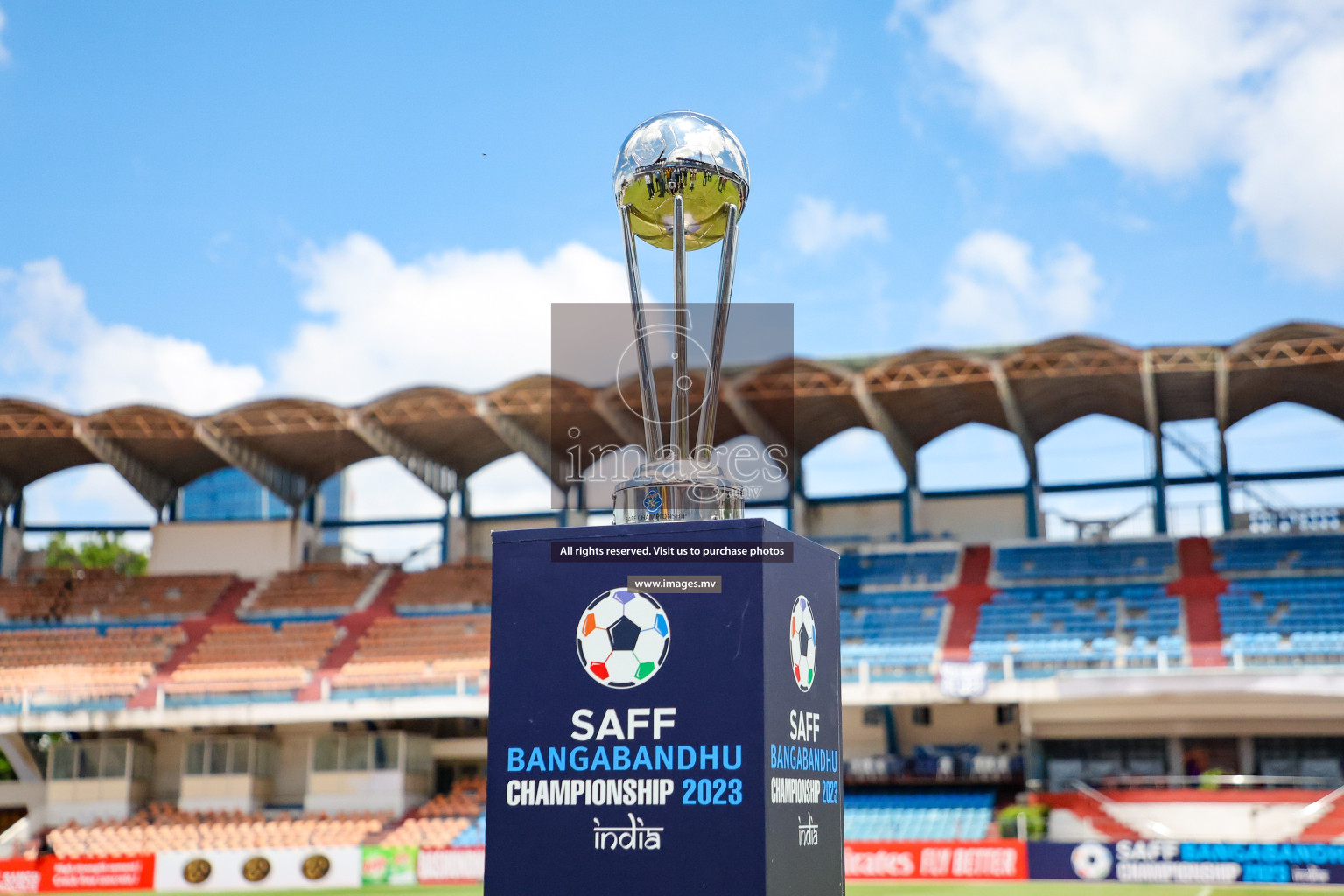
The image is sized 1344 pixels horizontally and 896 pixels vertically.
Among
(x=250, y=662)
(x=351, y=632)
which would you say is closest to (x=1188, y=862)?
(x=351, y=632)

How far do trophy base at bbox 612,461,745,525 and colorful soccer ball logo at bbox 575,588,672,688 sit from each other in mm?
440

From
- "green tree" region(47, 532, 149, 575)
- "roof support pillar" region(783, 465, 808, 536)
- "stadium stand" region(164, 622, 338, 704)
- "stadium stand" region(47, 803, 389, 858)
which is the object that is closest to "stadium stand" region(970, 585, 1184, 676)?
"roof support pillar" region(783, 465, 808, 536)

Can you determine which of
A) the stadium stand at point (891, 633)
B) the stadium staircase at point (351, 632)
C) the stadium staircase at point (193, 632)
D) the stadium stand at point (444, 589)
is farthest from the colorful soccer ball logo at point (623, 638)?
the stadium stand at point (444, 589)

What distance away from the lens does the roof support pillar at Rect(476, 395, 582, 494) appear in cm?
4022

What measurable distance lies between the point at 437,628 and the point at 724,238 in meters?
33.3

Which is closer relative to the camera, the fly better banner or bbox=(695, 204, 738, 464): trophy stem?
bbox=(695, 204, 738, 464): trophy stem

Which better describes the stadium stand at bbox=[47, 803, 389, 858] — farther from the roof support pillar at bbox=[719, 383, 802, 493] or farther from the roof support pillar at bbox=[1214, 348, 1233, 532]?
the roof support pillar at bbox=[1214, 348, 1233, 532]

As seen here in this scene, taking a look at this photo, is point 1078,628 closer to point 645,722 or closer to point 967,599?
point 967,599

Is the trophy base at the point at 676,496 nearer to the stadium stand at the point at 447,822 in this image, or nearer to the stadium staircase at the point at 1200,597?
the stadium stand at the point at 447,822

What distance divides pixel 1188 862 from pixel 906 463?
19.4m

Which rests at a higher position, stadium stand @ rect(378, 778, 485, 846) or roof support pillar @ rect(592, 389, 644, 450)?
roof support pillar @ rect(592, 389, 644, 450)

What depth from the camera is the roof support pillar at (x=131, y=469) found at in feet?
139

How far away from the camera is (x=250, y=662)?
37.6m

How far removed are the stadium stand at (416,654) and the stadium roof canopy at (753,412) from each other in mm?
5686
